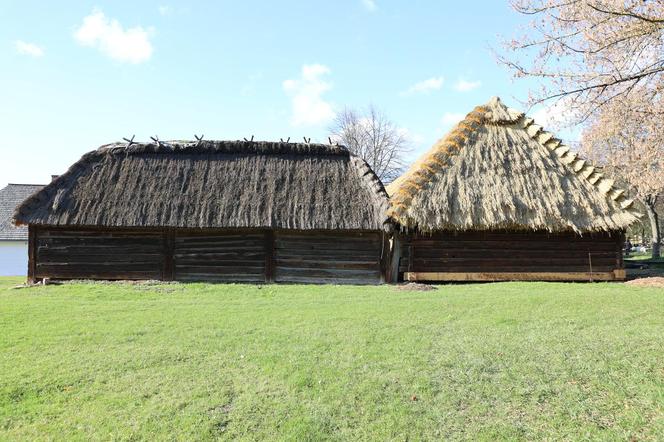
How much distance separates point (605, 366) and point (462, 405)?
2.21m

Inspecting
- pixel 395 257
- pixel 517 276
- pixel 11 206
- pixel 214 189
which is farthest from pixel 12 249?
pixel 517 276

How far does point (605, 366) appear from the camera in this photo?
6570mm

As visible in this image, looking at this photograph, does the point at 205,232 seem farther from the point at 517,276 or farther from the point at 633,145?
the point at 633,145

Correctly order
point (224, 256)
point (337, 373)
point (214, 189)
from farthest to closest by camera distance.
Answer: point (214, 189), point (224, 256), point (337, 373)

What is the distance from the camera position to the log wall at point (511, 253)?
57.0ft

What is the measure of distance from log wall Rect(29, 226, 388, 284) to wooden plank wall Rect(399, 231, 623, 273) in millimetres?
1314

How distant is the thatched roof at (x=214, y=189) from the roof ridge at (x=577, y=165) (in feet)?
21.2

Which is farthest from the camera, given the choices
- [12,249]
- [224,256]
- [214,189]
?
[12,249]

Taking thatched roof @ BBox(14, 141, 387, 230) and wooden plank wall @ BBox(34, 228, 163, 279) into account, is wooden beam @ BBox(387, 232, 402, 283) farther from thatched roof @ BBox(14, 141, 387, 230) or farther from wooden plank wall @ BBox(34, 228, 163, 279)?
wooden plank wall @ BBox(34, 228, 163, 279)

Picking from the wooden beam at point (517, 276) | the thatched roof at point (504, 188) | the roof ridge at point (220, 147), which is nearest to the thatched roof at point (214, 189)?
the roof ridge at point (220, 147)

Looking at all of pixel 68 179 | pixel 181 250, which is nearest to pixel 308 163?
pixel 181 250

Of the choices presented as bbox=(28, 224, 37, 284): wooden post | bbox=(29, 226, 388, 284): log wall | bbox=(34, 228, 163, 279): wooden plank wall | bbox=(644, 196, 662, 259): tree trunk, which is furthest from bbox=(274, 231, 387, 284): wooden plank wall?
bbox=(644, 196, 662, 259): tree trunk

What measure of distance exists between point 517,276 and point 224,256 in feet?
31.7

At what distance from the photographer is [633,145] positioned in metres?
25.0
